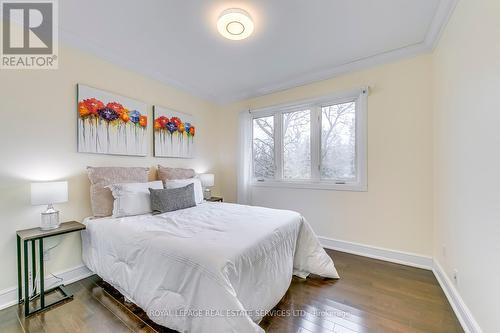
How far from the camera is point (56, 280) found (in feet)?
6.95

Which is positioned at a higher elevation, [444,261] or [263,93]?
[263,93]

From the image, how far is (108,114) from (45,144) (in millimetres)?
693

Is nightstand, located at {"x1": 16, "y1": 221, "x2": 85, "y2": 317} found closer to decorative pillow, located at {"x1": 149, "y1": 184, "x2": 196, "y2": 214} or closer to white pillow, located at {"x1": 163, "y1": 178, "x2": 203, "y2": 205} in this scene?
decorative pillow, located at {"x1": 149, "y1": 184, "x2": 196, "y2": 214}

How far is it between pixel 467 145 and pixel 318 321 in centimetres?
173

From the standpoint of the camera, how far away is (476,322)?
140 cm

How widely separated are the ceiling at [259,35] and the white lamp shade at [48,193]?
1.54 m

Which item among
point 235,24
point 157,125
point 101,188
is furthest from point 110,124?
point 235,24

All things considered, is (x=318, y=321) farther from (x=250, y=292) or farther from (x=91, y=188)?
(x=91, y=188)

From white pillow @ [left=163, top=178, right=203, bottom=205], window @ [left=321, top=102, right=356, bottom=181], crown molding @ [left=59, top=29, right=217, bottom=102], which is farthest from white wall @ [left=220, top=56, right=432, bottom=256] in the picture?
crown molding @ [left=59, top=29, right=217, bottom=102]

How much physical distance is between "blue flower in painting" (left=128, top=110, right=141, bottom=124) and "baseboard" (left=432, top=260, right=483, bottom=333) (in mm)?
3741

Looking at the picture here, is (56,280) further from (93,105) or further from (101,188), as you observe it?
(93,105)

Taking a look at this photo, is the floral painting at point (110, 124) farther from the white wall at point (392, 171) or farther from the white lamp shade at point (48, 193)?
the white wall at point (392, 171)

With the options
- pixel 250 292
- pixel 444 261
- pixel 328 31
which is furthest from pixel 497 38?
pixel 250 292

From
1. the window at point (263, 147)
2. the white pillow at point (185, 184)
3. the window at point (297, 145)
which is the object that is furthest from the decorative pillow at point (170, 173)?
the window at point (297, 145)
